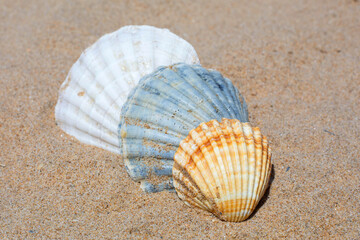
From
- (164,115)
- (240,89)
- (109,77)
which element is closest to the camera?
(164,115)

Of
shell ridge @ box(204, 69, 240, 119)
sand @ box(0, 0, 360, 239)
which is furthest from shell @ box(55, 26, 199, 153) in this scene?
shell ridge @ box(204, 69, 240, 119)

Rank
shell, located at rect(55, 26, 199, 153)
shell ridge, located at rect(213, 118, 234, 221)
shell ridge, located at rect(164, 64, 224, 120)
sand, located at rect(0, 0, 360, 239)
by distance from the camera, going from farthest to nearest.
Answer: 1. shell, located at rect(55, 26, 199, 153)
2. shell ridge, located at rect(164, 64, 224, 120)
3. sand, located at rect(0, 0, 360, 239)
4. shell ridge, located at rect(213, 118, 234, 221)

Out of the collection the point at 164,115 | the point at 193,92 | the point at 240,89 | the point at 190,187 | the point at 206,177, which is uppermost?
the point at 193,92

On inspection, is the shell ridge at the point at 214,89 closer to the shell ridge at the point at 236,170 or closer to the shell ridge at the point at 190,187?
the shell ridge at the point at 236,170

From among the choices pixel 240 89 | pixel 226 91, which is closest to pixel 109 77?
pixel 226 91

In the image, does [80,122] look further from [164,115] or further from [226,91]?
[226,91]

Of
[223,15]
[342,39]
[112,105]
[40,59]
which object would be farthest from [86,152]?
[342,39]

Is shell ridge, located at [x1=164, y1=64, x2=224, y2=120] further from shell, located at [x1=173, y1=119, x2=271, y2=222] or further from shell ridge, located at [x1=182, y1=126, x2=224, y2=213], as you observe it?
shell ridge, located at [x1=182, y1=126, x2=224, y2=213]
